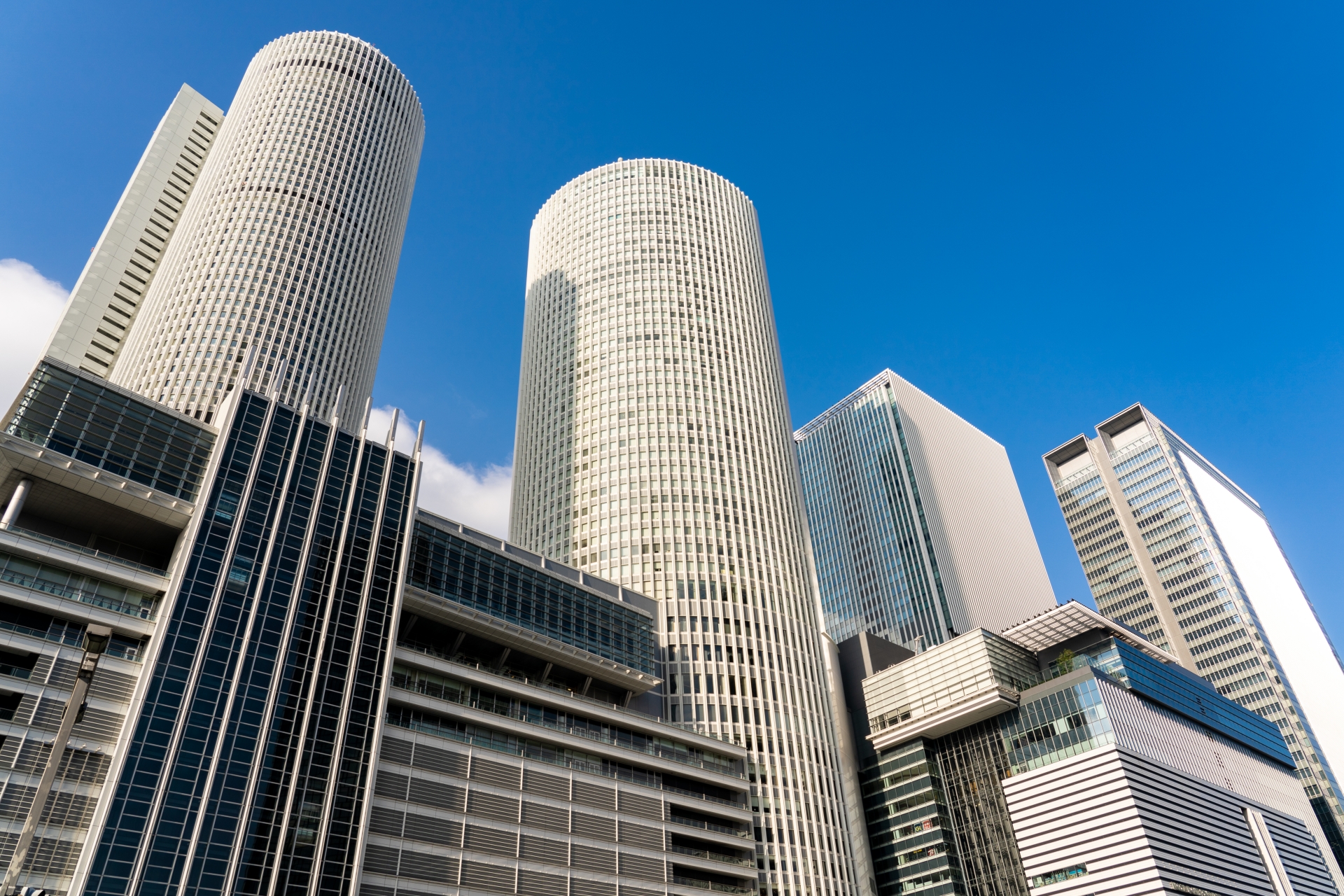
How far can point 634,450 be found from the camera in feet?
493

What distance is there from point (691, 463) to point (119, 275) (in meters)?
123

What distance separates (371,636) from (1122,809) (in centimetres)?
8675

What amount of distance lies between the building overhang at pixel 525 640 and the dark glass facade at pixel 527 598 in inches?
37.2

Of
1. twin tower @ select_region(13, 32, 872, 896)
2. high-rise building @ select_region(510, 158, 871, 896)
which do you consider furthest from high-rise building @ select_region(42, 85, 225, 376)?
high-rise building @ select_region(510, 158, 871, 896)

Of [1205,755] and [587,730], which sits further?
[1205,755]

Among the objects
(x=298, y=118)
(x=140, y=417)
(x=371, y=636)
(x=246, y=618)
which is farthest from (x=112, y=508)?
(x=298, y=118)

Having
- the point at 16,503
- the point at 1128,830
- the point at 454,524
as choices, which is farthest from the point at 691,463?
the point at 16,503

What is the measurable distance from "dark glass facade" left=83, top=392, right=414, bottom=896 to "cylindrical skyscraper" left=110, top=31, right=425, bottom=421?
55262 millimetres

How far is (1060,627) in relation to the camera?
13212 cm

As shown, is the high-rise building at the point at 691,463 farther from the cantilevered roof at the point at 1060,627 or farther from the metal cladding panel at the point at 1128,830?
the cantilevered roof at the point at 1060,627

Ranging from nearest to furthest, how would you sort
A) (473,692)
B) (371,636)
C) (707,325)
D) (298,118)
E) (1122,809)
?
(371,636) < (473,692) < (1122,809) < (707,325) < (298,118)

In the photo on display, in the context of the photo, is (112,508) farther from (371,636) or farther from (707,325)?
(707,325)

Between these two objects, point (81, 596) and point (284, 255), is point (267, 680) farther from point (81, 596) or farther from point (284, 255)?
point (284, 255)

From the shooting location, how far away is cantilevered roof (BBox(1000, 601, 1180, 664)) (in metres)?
130
